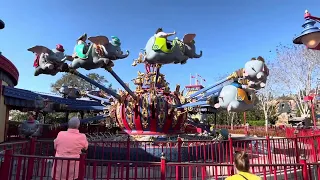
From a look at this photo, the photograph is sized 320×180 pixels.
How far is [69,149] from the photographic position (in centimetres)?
439

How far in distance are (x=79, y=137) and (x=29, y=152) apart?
2.96m

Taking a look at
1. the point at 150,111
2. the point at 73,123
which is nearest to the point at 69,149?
the point at 73,123

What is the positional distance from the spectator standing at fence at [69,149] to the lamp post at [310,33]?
15.7 feet

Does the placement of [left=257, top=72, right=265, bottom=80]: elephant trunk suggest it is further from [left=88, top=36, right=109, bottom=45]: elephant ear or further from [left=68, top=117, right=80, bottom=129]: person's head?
[left=68, top=117, right=80, bottom=129]: person's head

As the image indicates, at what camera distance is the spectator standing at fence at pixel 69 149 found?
4.25 m

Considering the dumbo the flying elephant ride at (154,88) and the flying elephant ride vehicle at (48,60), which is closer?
the dumbo the flying elephant ride at (154,88)

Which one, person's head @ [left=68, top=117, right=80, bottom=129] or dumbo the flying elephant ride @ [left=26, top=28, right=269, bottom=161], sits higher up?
dumbo the flying elephant ride @ [left=26, top=28, right=269, bottom=161]

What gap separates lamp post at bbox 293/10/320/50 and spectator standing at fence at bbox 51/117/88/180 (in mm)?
4783

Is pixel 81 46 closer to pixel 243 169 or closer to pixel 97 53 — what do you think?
pixel 97 53

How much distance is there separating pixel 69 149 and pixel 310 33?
5.09 m

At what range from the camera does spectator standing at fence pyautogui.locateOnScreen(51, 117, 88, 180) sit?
4254 millimetres

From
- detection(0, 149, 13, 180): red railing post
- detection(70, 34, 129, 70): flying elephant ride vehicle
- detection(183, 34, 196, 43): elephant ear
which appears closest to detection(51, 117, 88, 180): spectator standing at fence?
detection(0, 149, 13, 180): red railing post

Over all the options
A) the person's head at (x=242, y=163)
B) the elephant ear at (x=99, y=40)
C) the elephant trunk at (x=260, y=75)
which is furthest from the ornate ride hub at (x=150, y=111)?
the person's head at (x=242, y=163)

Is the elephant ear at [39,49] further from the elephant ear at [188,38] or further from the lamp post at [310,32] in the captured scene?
the lamp post at [310,32]
